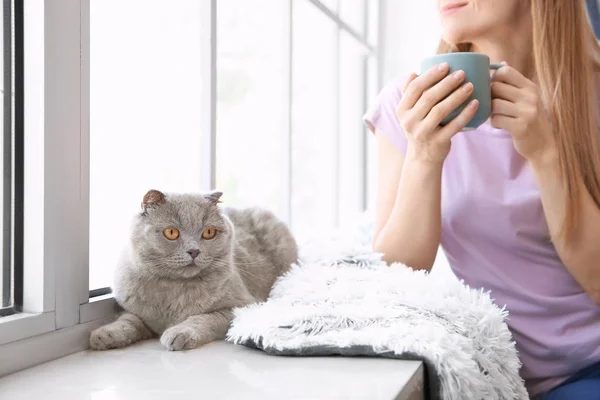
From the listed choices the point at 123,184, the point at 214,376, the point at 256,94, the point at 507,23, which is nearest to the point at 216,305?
the point at 214,376

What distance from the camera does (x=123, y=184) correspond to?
1.30m

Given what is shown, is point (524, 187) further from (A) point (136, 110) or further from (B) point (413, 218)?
(A) point (136, 110)

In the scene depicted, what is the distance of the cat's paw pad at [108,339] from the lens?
90 cm

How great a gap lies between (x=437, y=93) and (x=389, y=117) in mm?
417

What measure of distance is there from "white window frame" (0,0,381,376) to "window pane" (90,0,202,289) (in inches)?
4.7

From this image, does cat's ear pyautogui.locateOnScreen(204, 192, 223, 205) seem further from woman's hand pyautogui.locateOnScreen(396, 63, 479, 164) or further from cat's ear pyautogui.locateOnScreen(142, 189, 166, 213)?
woman's hand pyautogui.locateOnScreen(396, 63, 479, 164)

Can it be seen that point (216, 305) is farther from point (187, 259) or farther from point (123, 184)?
point (123, 184)

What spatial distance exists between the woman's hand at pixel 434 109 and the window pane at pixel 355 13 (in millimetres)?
1966

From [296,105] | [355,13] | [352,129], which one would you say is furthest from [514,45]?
[355,13]

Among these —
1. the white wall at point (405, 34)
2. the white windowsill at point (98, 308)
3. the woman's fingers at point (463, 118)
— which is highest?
the white wall at point (405, 34)

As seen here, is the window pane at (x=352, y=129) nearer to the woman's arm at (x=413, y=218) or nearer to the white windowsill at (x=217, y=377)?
the woman's arm at (x=413, y=218)

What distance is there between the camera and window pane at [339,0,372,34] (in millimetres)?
2922

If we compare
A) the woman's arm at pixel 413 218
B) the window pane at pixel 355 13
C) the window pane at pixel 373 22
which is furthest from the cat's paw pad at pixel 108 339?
the window pane at pixel 373 22

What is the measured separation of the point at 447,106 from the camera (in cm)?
94
